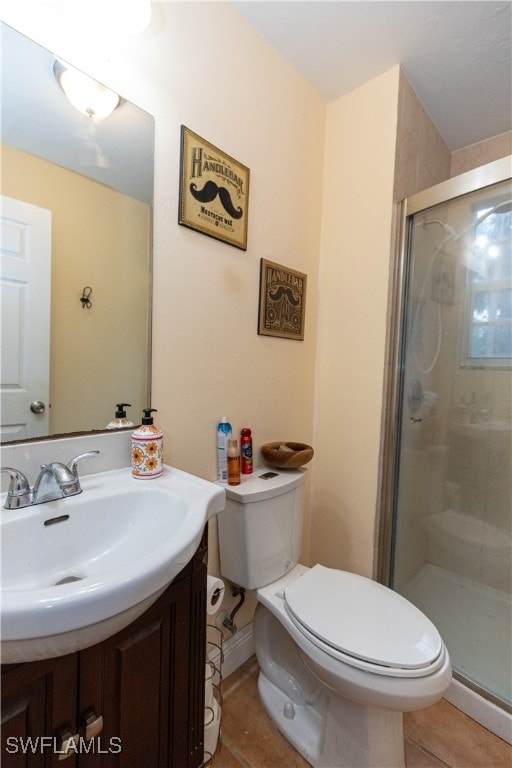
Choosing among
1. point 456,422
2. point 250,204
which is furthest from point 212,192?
point 456,422

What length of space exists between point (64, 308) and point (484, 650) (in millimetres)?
1951

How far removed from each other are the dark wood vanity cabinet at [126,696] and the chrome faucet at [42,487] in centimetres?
29

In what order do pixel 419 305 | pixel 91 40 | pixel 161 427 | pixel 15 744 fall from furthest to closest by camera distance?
pixel 419 305, pixel 161 427, pixel 91 40, pixel 15 744

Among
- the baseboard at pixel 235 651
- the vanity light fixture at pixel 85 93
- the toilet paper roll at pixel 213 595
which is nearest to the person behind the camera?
the vanity light fixture at pixel 85 93

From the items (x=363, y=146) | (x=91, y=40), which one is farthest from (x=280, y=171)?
(x=91, y=40)

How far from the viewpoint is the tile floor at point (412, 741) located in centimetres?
100

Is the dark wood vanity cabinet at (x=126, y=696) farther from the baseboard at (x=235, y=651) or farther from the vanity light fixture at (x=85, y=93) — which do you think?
the vanity light fixture at (x=85, y=93)

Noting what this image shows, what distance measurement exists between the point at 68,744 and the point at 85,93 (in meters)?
1.35

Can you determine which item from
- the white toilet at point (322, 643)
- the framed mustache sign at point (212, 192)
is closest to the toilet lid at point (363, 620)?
the white toilet at point (322, 643)

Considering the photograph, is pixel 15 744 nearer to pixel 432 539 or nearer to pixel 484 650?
pixel 484 650

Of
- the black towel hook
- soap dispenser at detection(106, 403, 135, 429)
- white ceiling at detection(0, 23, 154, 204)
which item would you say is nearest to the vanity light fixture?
white ceiling at detection(0, 23, 154, 204)

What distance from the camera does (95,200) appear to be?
88 cm

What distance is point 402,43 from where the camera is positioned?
121 centimetres

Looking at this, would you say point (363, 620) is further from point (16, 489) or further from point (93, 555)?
point (16, 489)
